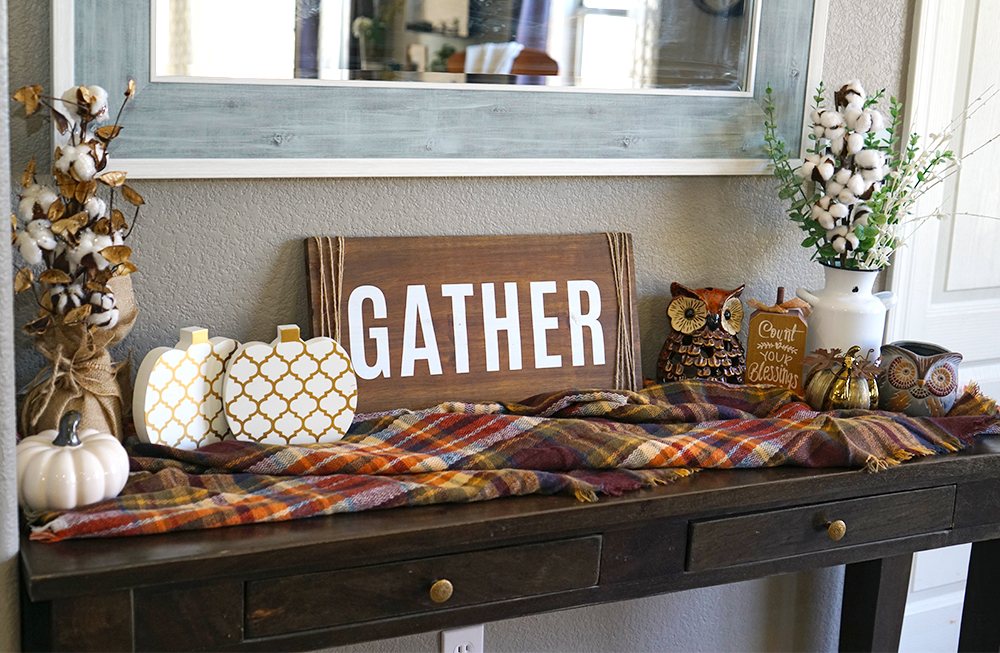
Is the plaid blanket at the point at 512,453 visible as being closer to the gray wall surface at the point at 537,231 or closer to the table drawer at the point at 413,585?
the table drawer at the point at 413,585

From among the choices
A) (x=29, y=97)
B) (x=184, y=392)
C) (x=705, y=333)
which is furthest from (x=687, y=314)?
(x=29, y=97)

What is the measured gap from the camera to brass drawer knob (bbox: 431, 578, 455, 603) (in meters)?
1.17

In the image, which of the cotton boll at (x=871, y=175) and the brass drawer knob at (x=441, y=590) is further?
the cotton boll at (x=871, y=175)

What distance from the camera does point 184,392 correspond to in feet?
4.30

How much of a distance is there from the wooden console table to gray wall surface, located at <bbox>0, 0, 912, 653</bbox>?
133 millimetres

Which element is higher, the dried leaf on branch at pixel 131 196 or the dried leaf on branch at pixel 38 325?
the dried leaf on branch at pixel 131 196

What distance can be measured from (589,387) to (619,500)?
15.3 inches

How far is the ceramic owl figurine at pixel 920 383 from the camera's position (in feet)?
5.03

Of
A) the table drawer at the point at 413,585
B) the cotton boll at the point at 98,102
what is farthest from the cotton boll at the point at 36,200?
the table drawer at the point at 413,585

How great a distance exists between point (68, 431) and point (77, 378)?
0.14 m

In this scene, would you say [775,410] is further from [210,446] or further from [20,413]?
[20,413]

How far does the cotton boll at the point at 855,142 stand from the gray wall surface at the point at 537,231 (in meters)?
0.20

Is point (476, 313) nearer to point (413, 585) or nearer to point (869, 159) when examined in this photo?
point (413, 585)

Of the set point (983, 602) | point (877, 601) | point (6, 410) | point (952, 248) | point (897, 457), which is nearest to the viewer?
point (6, 410)
